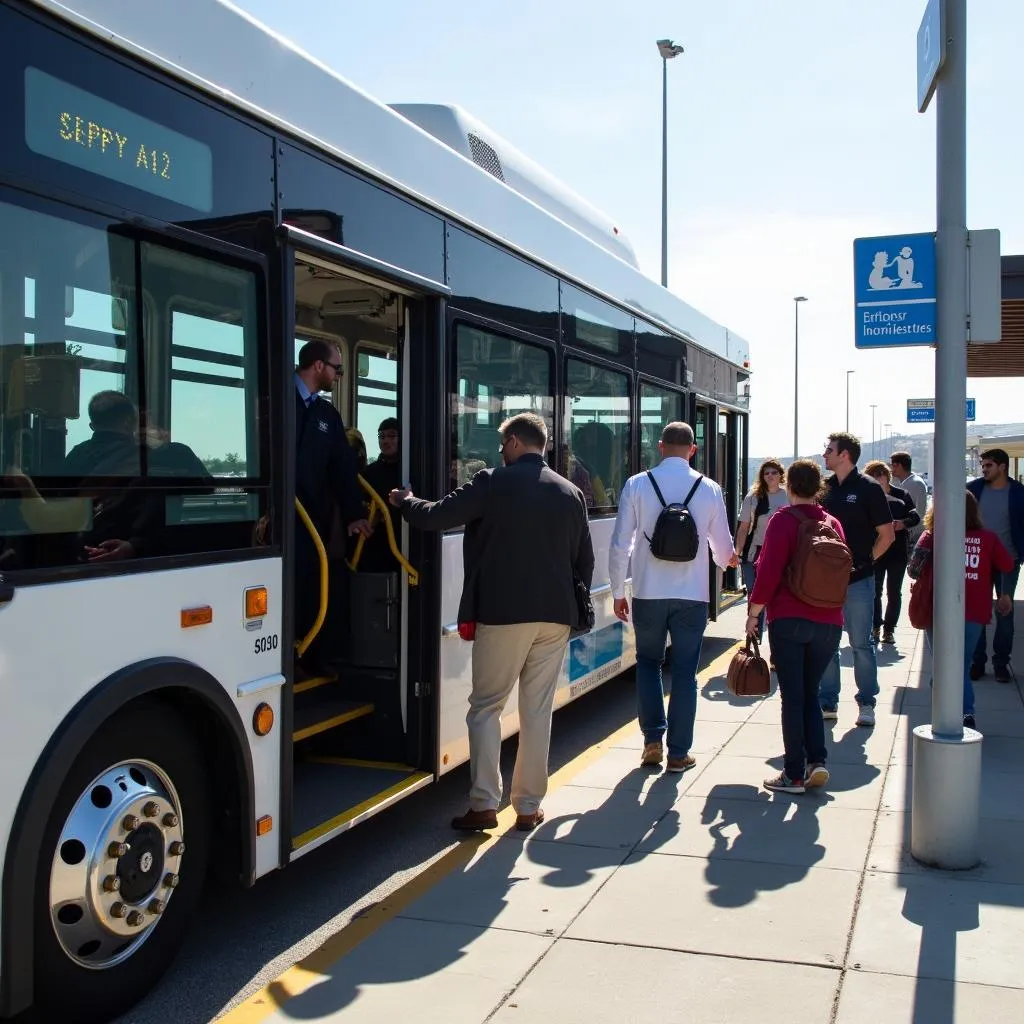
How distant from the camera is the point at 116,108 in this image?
339 centimetres

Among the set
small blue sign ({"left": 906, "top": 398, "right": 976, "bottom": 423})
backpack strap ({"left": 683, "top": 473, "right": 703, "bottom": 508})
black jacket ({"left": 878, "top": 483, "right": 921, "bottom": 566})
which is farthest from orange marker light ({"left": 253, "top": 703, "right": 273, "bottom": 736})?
small blue sign ({"left": 906, "top": 398, "right": 976, "bottom": 423})

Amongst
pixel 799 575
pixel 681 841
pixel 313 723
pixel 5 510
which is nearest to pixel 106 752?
pixel 5 510

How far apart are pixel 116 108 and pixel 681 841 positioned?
3751 millimetres

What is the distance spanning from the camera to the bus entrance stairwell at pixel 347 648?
491cm

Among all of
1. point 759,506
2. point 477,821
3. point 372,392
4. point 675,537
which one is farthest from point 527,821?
point 759,506

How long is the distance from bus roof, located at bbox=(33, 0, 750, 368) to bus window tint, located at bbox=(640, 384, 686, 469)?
1650mm

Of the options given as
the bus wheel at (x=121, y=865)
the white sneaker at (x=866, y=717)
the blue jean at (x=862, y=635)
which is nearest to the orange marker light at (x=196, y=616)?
the bus wheel at (x=121, y=865)

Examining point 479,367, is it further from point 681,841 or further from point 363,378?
point 681,841

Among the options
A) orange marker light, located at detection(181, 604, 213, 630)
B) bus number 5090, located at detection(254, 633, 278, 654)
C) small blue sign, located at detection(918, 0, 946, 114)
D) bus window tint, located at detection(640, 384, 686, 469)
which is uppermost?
small blue sign, located at detection(918, 0, 946, 114)

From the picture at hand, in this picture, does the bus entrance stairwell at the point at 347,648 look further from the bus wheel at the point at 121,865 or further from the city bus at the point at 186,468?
the bus wheel at the point at 121,865

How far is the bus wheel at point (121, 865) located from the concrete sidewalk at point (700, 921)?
43 cm

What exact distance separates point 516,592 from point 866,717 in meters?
3.45

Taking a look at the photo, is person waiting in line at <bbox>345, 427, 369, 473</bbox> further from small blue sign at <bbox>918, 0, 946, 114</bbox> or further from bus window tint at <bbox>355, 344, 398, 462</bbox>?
small blue sign at <bbox>918, 0, 946, 114</bbox>

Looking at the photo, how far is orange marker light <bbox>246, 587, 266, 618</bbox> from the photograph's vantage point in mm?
3936
